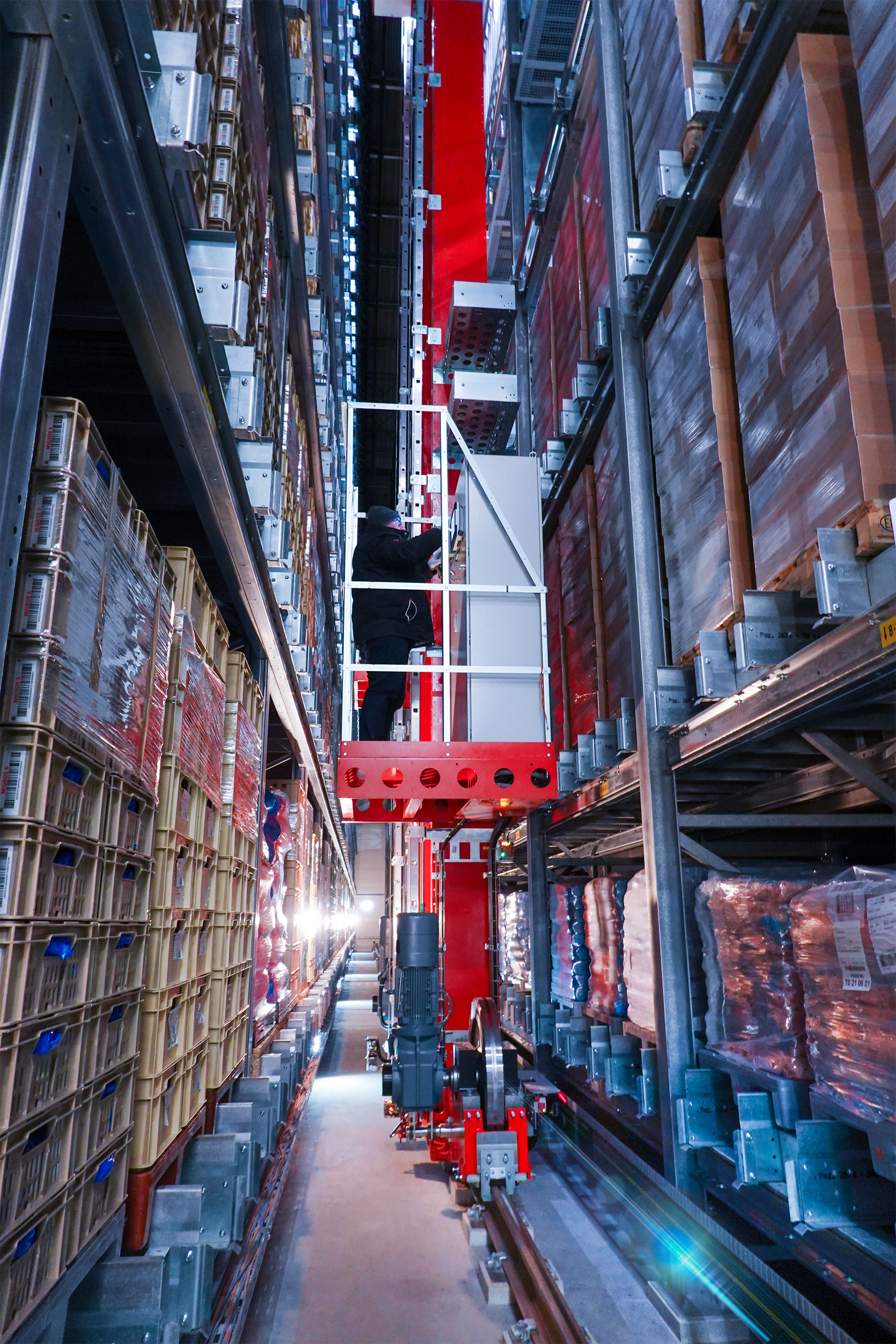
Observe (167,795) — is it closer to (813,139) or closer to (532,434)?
(813,139)

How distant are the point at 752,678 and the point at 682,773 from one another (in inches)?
45.3

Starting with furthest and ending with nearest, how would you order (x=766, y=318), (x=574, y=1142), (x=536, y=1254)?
(x=574, y=1142) → (x=536, y=1254) → (x=766, y=318)

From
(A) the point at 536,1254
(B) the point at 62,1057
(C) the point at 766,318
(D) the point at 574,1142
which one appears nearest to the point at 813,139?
(C) the point at 766,318

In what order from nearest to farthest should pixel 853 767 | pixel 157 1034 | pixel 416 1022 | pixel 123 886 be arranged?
1. pixel 123 886
2. pixel 157 1034
3. pixel 853 767
4. pixel 416 1022

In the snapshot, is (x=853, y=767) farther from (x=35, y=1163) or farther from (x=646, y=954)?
(x=35, y=1163)

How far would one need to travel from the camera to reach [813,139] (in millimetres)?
2895

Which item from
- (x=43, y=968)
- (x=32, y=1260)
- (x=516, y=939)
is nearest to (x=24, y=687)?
(x=43, y=968)

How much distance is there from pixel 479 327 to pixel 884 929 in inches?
314

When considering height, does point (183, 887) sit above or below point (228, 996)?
above

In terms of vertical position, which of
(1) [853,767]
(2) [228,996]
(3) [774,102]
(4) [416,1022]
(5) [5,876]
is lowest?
(4) [416,1022]

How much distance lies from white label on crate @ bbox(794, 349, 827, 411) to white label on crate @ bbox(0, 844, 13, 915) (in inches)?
104

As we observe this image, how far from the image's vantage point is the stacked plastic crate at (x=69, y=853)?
1657mm

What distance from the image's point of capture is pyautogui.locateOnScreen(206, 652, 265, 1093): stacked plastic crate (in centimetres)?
399

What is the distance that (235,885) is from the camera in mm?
4656
